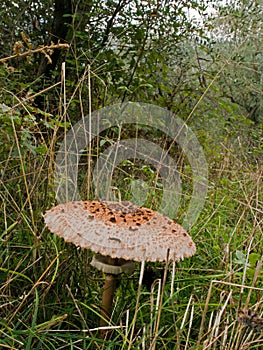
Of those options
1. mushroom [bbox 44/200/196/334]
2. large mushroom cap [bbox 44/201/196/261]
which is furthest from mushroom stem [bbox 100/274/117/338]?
large mushroom cap [bbox 44/201/196/261]

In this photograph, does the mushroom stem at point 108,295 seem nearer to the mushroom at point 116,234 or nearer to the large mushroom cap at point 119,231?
the mushroom at point 116,234

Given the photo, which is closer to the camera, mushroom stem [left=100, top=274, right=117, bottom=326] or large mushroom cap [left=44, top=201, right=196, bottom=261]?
large mushroom cap [left=44, top=201, right=196, bottom=261]

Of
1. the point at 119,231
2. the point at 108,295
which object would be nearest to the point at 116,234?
Answer: the point at 119,231

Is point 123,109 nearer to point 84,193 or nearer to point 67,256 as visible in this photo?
point 84,193

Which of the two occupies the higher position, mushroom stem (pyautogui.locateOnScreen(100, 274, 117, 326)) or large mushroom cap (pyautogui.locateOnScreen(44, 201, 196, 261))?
large mushroom cap (pyautogui.locateOnScreen(44, 201, 196, 261))

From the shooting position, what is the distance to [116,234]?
108 cm

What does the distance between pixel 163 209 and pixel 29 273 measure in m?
0.91

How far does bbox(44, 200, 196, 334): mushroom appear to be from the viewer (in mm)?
1065

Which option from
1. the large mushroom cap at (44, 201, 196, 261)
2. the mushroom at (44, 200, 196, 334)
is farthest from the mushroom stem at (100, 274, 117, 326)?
the large mushroom cap at (44, 201, 196, 261)

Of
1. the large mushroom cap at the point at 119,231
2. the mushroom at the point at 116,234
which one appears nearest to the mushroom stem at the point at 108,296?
the mushroom at the point at 116,234

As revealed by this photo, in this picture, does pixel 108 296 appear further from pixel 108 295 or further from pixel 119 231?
pixel 119 231

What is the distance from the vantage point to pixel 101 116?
2.96 metres

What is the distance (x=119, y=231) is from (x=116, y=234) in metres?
0.02

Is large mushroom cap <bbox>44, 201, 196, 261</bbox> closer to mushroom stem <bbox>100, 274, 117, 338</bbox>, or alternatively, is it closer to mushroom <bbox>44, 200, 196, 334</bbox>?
mushroom <bbox>44, 200, 196, 334</bbox>
